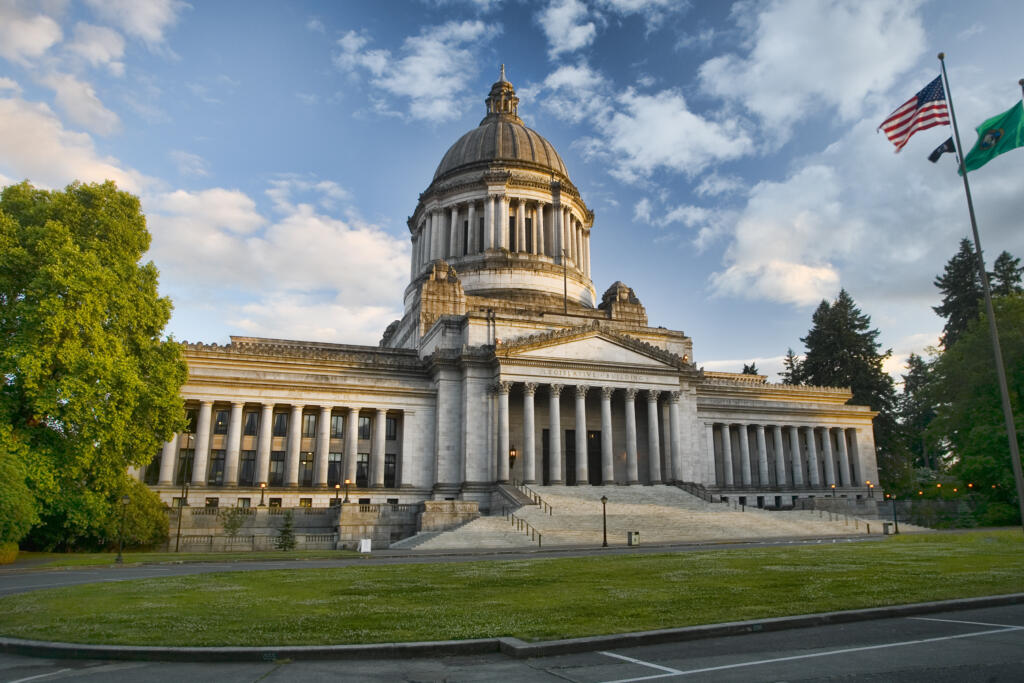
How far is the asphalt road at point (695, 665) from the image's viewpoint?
881 cm

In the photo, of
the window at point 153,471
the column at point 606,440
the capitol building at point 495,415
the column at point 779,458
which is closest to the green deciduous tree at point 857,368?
the capitol building at point 495,415

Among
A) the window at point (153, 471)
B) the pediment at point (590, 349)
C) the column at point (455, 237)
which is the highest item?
the column at point (455, 237)

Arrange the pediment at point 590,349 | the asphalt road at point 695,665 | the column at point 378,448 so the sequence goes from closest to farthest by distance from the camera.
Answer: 1. the asphalt road at point 695,665
2. the pediment at point 590,349
3. the column at point 378,448

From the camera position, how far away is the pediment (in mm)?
55000

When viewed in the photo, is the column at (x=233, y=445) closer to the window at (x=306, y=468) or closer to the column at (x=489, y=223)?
the window at (x=306, y=468)

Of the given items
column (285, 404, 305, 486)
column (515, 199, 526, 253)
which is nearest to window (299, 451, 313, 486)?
column (285, 404, 305, 486)

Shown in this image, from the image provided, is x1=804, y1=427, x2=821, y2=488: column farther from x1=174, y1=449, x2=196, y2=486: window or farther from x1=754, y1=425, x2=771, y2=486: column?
x1=174, y1=449, x2=196, y2=486: window

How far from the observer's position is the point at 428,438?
57375mm

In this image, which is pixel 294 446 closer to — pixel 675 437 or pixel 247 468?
pixel 247 468

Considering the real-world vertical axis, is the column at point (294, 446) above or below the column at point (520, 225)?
below

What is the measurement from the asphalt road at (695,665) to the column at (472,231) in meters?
67.5

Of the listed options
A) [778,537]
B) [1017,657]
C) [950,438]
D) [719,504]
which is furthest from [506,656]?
[950,438]

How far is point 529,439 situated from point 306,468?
18250mm

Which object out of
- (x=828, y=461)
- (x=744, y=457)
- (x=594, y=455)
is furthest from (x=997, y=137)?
(x=828, y=461)
